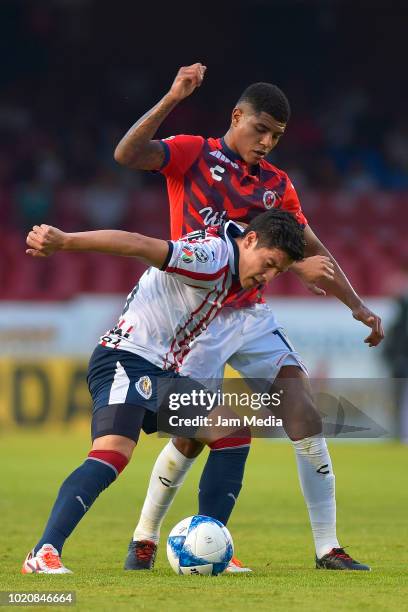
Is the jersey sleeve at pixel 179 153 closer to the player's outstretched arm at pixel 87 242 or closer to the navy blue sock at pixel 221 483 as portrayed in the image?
the player's outstretched arm at pixel 87 242

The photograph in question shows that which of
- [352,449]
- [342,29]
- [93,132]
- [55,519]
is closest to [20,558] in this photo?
[55,519]

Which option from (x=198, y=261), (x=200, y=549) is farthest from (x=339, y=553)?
(x=198, y=261)

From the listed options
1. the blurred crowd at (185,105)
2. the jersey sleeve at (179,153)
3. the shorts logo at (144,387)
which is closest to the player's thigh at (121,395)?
the shorts logo at (144,387)

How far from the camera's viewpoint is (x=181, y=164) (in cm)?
612

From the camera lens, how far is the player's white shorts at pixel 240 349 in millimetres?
6242

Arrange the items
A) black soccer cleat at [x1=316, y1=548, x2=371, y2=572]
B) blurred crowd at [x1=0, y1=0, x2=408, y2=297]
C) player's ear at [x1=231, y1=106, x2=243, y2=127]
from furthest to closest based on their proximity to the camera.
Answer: blurred crowd at [x1=0, y1=0, x2=408, y2=297]
player's ear at [x1=231, y1=106, x2=243, y2=127]
black soccer cleat at [x1=316, y1=548, x2=371, y2=572]

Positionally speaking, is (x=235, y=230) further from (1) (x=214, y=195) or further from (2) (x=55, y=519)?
(2) (x=55, y=519)

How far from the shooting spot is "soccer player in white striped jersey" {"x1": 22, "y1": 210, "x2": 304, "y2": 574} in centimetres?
516

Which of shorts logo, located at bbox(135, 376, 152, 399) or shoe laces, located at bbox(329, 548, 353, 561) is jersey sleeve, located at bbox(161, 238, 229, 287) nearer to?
shorts logo, located at bbox(135, 376, 152, 399)

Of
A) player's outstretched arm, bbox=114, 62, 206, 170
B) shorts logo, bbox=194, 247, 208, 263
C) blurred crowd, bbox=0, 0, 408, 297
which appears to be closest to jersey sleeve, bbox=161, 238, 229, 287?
shorts logo, bbox=194, 247, 208, 263

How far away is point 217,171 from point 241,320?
29.7 inches

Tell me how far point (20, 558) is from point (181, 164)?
2.05 m

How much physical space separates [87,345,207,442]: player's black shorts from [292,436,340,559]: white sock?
0.75m

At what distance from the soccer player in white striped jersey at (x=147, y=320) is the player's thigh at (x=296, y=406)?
56 centimetres
